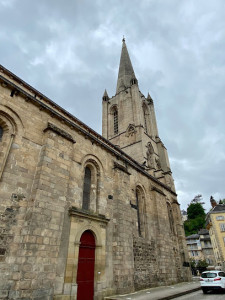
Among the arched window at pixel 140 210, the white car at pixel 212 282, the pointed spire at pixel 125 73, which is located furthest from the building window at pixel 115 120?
the white car at pixel 212 282

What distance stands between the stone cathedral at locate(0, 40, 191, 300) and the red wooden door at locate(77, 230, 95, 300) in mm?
30

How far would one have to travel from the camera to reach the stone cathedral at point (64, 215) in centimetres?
567

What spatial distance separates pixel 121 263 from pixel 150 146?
1699cm

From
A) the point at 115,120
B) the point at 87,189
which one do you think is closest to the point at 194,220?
the point at 115,120

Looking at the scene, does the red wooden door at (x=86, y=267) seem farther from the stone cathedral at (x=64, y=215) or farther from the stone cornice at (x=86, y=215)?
the stone cornice at (x=86, y=215)

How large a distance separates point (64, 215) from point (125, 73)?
29398 millimetres

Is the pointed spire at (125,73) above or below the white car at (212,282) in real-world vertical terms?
above

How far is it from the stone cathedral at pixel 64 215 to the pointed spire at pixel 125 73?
67.0 feet

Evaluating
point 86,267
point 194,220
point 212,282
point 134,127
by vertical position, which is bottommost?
point 212,282

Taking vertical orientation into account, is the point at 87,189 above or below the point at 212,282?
above

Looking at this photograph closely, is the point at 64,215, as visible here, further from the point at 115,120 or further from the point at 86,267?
the point at 115,120

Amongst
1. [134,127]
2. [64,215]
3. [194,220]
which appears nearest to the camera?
[64,215]

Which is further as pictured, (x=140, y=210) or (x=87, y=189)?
(x=140, y=210)

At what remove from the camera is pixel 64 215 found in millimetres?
7281
